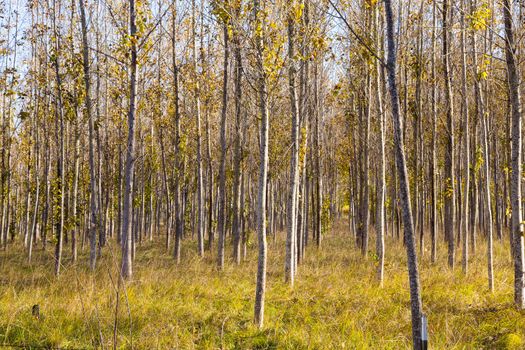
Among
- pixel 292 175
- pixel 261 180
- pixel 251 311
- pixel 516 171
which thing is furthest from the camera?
pixel 292 175

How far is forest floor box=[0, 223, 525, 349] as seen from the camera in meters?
5.35

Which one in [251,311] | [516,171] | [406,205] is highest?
[516,171]

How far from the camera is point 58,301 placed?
6.58m

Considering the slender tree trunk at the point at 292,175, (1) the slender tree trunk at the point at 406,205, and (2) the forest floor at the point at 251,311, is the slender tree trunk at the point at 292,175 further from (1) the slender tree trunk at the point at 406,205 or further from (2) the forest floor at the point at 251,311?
(1) the slender tree trunk at the point at 406,205

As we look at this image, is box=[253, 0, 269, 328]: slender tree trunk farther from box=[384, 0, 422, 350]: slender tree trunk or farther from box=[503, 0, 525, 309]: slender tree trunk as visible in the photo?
box=[503, 0, 525, 309]: slender tree trunk

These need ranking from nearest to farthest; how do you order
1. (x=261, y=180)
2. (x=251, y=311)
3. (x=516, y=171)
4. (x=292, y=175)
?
(x=261, y=180) < (x=516, y=171) < (x=251, y=311) < (x=292, y=175)

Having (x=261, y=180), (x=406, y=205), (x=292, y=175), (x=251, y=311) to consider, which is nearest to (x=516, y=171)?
(x=406, y=205)

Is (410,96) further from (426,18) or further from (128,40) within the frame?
(128,40)

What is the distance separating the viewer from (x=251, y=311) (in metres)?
6.72

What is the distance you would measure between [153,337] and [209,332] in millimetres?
759

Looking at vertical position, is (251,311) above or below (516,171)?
below

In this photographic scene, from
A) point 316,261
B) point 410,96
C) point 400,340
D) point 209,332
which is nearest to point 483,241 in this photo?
point 410,96

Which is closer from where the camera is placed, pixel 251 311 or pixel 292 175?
pixel 251 311

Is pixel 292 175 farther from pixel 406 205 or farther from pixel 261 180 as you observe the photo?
pixel 406 205
